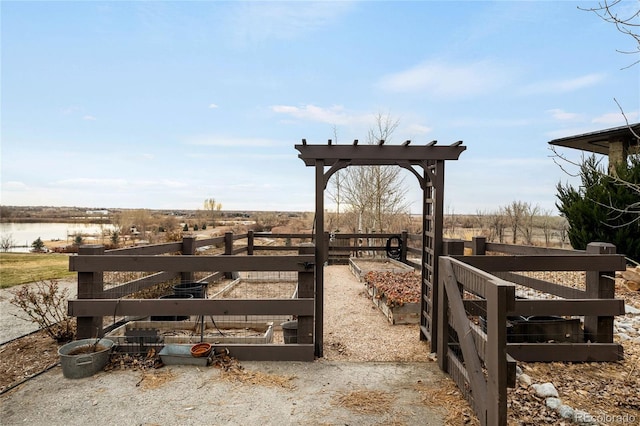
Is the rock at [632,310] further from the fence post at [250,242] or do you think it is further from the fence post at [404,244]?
the fence post at [250,242]

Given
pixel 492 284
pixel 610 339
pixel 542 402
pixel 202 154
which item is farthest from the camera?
pixel 202 154

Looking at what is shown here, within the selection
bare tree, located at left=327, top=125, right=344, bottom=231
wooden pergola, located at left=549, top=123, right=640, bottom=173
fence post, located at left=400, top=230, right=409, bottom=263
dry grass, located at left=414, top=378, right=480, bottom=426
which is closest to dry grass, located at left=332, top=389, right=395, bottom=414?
dry grass, located at left=414, top=378, right=480, bottom=426

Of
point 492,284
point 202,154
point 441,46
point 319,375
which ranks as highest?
point 441,46

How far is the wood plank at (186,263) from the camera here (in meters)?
3.46

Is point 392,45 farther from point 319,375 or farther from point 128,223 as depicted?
point 128,223

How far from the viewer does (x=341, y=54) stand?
10.3m

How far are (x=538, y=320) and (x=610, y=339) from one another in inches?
26.3

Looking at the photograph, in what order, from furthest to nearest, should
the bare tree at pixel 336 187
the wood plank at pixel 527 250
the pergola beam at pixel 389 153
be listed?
the bare tree at pixel 336 187, the wood plank at pixel 527 250, the pergola beam at pixel 389 153

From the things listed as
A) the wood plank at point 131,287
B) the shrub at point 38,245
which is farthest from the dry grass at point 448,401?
the shrub at point 38,245

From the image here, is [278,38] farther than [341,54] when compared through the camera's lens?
No

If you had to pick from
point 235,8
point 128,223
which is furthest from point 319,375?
point 128,223

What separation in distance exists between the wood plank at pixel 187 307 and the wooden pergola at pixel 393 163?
42cm

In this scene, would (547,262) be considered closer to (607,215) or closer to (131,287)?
(131,287)

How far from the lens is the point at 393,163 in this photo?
4.46m
